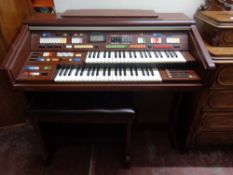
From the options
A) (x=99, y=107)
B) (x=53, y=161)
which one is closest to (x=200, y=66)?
(x=99, y=107)

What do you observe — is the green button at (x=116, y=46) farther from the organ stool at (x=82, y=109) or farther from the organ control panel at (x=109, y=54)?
the organ stool at (x=82, y=109)

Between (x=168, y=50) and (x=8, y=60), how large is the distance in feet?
3.22

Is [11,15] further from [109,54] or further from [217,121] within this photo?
[217,121]

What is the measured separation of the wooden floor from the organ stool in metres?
0.41

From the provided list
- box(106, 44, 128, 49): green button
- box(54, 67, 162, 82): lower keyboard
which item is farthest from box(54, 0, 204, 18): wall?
Answer: box(54, 67, 162, 82): lower keyboard

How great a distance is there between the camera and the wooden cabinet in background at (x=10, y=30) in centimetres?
136

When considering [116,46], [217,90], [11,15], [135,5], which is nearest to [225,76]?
[217,90]

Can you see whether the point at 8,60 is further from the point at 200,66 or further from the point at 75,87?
the point at 200,66

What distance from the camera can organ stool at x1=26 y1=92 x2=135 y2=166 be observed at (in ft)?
3.84

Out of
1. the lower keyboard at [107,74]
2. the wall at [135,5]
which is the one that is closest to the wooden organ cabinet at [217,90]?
the wall at [135,5]

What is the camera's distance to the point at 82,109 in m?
1.18

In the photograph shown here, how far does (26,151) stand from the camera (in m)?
1.62

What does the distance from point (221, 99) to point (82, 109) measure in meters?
0.95

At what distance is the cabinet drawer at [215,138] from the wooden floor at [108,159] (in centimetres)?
16
